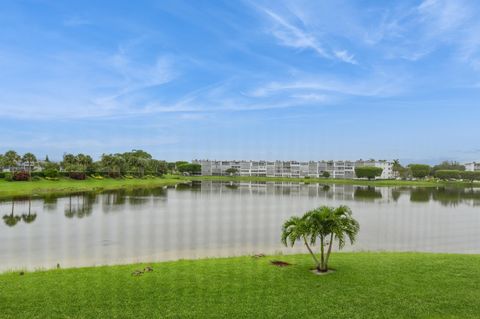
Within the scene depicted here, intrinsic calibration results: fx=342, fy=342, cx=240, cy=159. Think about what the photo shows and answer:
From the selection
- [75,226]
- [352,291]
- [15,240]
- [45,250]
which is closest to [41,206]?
[75,226]

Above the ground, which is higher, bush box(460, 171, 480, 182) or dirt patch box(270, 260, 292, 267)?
bush box(460, 171, 480, 182)

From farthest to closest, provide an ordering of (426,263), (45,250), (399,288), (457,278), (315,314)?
(45,250) < (426,263) < (457,278) < (399,288) < (315,314)

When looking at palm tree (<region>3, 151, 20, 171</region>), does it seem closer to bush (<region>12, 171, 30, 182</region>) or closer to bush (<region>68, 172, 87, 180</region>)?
bush (<region>68, 172, 87, 180</region>)

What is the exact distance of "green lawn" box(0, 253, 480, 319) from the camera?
373 inches

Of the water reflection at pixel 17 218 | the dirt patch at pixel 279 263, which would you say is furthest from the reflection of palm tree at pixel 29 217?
the dirt patch at pixel 279 263

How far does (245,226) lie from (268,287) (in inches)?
737

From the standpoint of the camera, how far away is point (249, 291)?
434 inches

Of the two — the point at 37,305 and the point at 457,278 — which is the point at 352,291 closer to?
the point at 457,278

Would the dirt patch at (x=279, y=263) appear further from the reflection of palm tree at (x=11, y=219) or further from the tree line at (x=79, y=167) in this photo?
the tree line at (x=79, y=167)

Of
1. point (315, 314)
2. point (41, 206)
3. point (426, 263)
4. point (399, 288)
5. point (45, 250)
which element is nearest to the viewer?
point (315, 314)

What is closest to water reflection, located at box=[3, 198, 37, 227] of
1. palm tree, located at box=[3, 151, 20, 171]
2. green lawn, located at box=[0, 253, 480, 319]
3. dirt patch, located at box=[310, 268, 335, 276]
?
green lawn, located at box=[0, 253, 480, 319]

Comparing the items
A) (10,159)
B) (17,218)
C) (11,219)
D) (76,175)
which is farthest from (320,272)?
(10,159)

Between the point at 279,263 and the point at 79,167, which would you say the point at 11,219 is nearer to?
the point at 279,263

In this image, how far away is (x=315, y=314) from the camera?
30.7 ft
